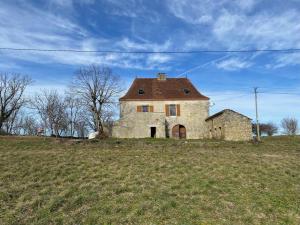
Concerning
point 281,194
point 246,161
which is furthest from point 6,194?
point 246,161

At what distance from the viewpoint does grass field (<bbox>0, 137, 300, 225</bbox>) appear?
22.3 ft

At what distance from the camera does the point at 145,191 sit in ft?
27.8

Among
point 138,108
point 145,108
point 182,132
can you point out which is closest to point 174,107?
point 182,132

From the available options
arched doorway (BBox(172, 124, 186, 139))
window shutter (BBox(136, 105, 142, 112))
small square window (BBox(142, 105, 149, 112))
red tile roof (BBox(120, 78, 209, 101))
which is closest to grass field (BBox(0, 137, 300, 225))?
arched doorway (BBox(172, 124, 186, 139))

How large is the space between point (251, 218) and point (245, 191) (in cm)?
202

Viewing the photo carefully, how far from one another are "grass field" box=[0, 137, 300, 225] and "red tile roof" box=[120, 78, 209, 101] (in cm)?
2149

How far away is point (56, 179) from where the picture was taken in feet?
31.7

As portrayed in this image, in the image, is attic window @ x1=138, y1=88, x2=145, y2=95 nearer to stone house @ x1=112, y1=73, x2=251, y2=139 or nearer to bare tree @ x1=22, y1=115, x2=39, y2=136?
stone house @ x1=112, y1=73, x2=251, y2=139

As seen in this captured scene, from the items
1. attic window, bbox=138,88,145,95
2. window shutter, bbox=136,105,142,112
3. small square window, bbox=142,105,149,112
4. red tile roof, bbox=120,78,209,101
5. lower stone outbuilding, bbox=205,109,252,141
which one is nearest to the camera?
lower stone outbuilding, bbox=205,109,252,141

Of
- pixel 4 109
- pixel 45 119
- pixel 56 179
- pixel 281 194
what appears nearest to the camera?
pixel 281 194

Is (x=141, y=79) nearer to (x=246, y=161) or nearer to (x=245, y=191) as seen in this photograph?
(x=246, y=161)

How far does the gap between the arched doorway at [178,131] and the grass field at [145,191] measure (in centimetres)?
2048

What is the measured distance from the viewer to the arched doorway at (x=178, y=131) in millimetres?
33781

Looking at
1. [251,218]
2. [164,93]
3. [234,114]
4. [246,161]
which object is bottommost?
[251,218]
